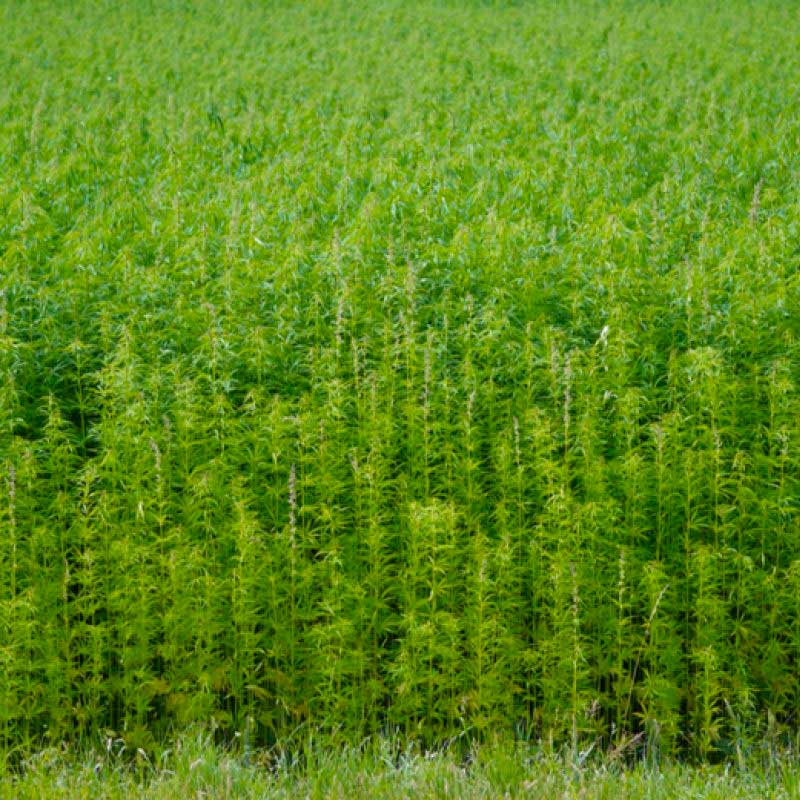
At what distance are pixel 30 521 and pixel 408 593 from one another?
1.62 m

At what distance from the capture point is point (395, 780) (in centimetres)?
441

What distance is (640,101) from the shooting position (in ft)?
37.6

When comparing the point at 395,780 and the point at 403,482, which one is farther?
the point at 403,482

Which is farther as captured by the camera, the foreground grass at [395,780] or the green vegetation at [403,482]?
the green vegetation at [403,482]

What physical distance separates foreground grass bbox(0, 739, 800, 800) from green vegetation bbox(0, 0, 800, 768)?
9 cm

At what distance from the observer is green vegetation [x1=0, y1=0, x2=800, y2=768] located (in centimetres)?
506

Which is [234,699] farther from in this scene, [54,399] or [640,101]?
[640,101]

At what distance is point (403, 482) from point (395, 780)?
1.40 m

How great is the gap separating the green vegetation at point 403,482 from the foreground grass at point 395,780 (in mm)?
89

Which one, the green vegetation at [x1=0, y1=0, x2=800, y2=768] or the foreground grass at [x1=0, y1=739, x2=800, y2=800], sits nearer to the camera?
the foreground grass at [x1=0, y1=739, x2=800, y2=800]

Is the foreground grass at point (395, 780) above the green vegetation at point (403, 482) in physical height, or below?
below

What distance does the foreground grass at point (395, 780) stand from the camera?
14.0ft

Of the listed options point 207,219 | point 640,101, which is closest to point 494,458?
point 207,219

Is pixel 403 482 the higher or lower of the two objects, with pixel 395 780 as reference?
higher
